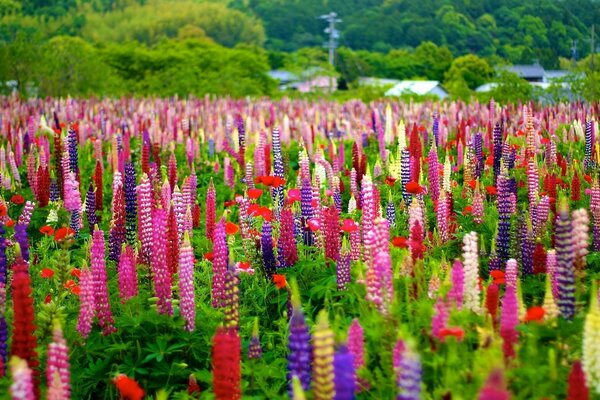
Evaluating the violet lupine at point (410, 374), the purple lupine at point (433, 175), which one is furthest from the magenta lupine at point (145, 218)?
the violet lupine at point (410, 374)

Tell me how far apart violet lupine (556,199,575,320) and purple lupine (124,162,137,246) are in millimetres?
4175

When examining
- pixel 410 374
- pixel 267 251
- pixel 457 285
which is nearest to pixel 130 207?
pixel 267 251

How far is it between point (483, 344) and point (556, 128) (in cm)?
922

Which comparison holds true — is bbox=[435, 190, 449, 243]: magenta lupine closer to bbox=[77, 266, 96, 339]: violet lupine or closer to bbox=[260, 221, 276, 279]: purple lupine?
bbox=[260, 221, 276, 279]: purple lupine

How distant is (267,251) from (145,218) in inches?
36.4

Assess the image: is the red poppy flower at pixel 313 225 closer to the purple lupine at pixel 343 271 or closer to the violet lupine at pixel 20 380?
the purple lupine at pixel 343 271

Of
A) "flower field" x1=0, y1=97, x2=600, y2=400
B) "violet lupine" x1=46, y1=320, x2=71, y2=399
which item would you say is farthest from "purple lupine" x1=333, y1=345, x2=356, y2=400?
"violet lupine" x1=46, y1=320, x2=71, y2=399

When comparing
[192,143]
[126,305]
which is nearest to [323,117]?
[192,143]

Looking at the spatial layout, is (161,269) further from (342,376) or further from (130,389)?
(342,376)

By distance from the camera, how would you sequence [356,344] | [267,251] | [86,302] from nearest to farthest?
1. [356,344]
2. [86,302]
3. [267,251]

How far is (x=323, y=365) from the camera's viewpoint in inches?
126

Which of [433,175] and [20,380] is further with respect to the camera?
[433,175]

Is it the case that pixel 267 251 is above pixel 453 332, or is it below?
below

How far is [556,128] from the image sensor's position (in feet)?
40.7
